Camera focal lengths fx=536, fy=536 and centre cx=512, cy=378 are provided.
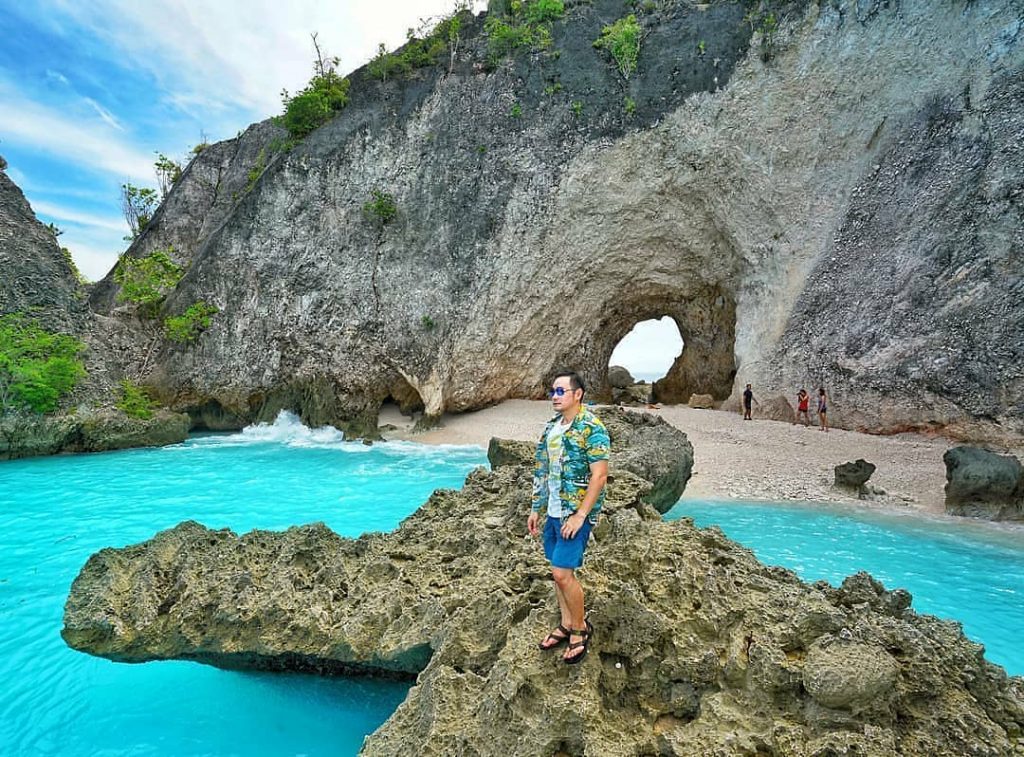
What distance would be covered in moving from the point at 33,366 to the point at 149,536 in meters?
12.4

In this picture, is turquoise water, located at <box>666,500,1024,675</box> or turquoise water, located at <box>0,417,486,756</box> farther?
turquoise water, located at <box>666,500,1024,675</box>

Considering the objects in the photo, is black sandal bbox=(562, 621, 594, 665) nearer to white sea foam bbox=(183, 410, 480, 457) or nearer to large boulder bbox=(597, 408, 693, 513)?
large boulder bbox=(597, 408, 693, 513)

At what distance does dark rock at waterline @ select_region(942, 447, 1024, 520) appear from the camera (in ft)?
30.2

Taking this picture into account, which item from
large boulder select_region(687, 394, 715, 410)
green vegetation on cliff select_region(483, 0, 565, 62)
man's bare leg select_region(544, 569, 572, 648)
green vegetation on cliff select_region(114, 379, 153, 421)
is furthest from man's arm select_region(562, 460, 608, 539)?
green vegetation on cliff select_region(483, 0, 565, 62)

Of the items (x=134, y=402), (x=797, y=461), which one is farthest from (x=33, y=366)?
(x=797, y=461)

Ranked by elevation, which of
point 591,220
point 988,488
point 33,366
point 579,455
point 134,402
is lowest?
point 134,402

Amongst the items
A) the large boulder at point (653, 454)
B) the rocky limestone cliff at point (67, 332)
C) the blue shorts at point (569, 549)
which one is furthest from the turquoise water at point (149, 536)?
the large boulder at point (653, 454)

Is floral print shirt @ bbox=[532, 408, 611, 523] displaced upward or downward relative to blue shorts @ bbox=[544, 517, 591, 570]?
upward

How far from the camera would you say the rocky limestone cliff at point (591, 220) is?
15.7 m

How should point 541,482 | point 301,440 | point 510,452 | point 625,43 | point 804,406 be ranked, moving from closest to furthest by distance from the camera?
point 541,482
point 510,452
point 804,406
point 625,43
point 301,440

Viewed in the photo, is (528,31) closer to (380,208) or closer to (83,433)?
(380,208)

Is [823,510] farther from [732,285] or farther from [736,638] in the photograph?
[732,285]

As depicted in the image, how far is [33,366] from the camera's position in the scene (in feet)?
55.3

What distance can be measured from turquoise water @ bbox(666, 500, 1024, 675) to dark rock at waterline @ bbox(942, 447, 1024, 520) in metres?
0.41
